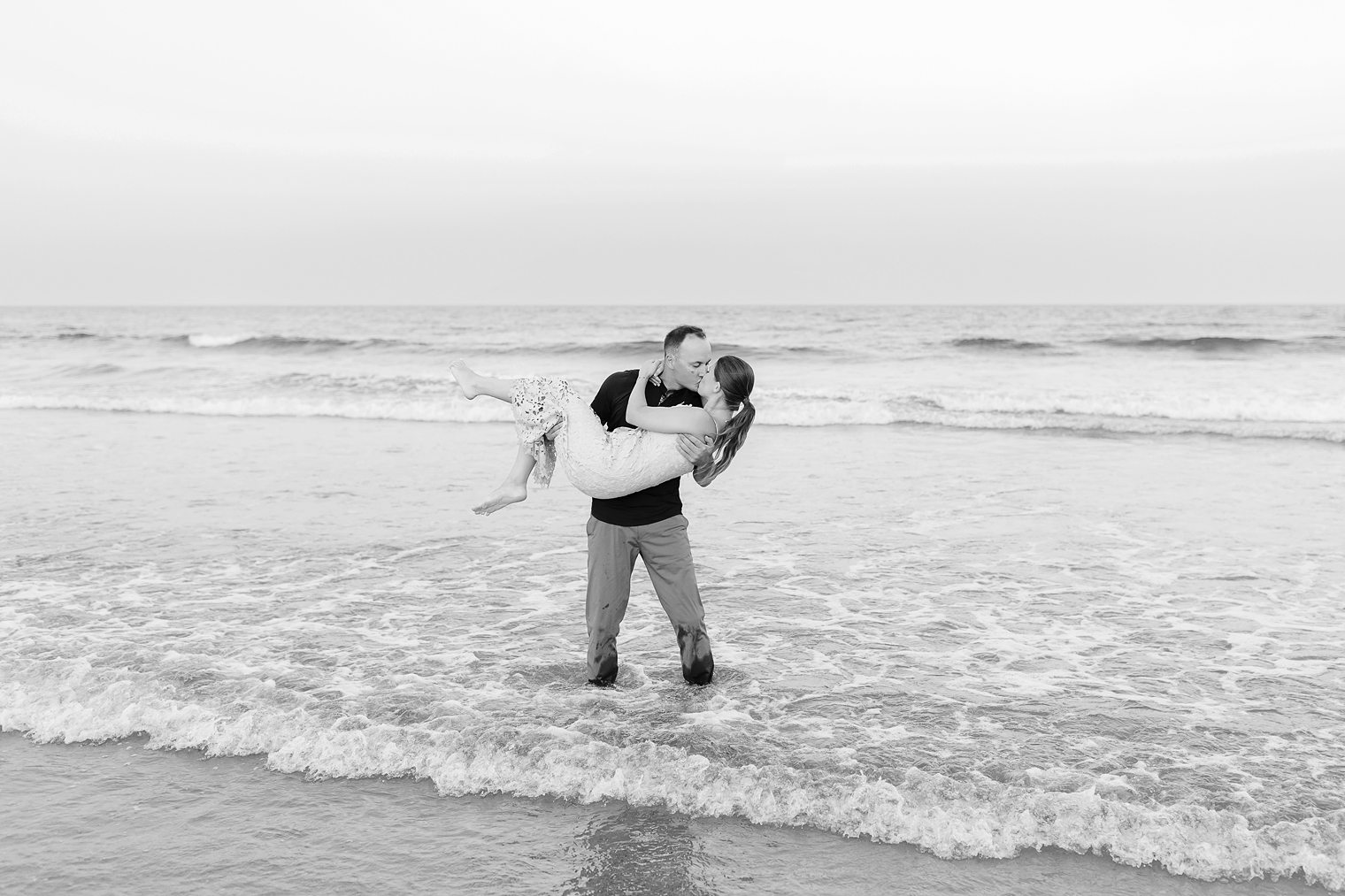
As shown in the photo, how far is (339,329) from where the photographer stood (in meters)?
54.5

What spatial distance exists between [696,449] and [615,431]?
1.56 feet

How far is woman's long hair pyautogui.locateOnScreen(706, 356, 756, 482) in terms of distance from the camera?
15.5 ft

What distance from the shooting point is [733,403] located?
15.8ft

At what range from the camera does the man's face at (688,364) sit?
4.78 meters

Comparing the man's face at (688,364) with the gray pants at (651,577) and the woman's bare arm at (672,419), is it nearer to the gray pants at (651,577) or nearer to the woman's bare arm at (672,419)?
the woman's bare arm at (672,419)

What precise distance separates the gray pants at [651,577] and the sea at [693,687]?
0.33 metres

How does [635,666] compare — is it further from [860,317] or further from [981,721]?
[860,317]

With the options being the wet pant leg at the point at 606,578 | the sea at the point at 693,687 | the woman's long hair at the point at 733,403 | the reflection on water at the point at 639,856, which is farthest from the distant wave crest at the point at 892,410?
the reflection on water at the point at 639,856

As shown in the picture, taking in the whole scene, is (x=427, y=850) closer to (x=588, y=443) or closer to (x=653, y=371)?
(x=588, y=443)

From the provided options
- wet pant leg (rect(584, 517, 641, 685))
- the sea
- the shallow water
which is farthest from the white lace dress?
the shallow water

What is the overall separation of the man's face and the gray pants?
2.47 ft

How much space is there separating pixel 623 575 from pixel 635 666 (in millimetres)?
848

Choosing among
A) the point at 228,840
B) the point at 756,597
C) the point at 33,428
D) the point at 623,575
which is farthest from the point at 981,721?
the point at 33,428

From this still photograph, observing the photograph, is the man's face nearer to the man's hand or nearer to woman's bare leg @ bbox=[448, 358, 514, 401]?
the man's hand
